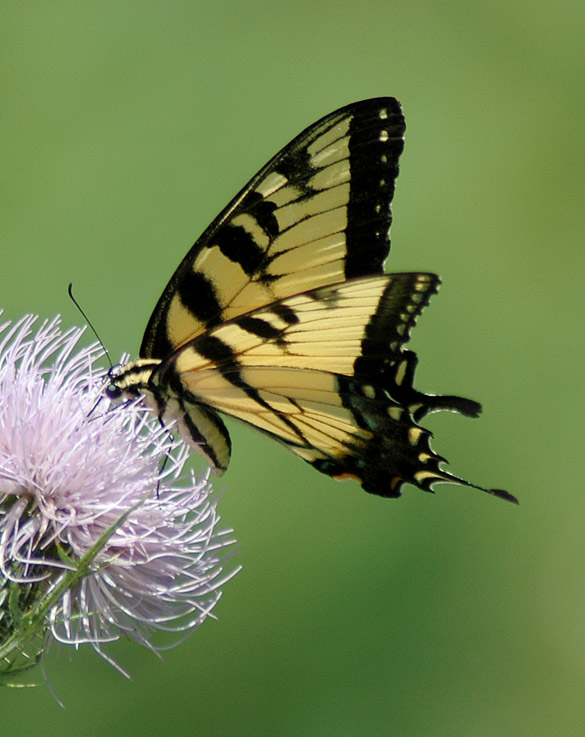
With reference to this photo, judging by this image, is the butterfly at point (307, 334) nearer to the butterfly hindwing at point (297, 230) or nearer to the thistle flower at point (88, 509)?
the butterfly hindwing at point (297, 230)

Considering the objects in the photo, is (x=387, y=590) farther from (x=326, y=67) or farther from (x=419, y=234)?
(x=326, y=67)

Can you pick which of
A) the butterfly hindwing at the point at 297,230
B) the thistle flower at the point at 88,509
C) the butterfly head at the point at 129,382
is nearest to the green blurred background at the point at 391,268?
the thistle flower at the point at 88,509

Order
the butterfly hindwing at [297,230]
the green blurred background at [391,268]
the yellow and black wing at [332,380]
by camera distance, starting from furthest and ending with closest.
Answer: the green blurred background at [391,268] < the butterfly hindwing at [297,230] < the yellow and black wing at [332,380]

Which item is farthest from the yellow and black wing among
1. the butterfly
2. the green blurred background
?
the green blurred background

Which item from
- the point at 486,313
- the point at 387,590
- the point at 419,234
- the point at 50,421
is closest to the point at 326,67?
the point at 419,234

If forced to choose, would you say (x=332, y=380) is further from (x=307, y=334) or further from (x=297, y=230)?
(x=297, y=230)

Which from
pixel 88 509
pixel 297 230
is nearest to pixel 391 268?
pixel 297 230

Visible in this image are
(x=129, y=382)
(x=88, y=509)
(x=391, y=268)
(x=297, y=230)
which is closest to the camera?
(x=88, y=509)
